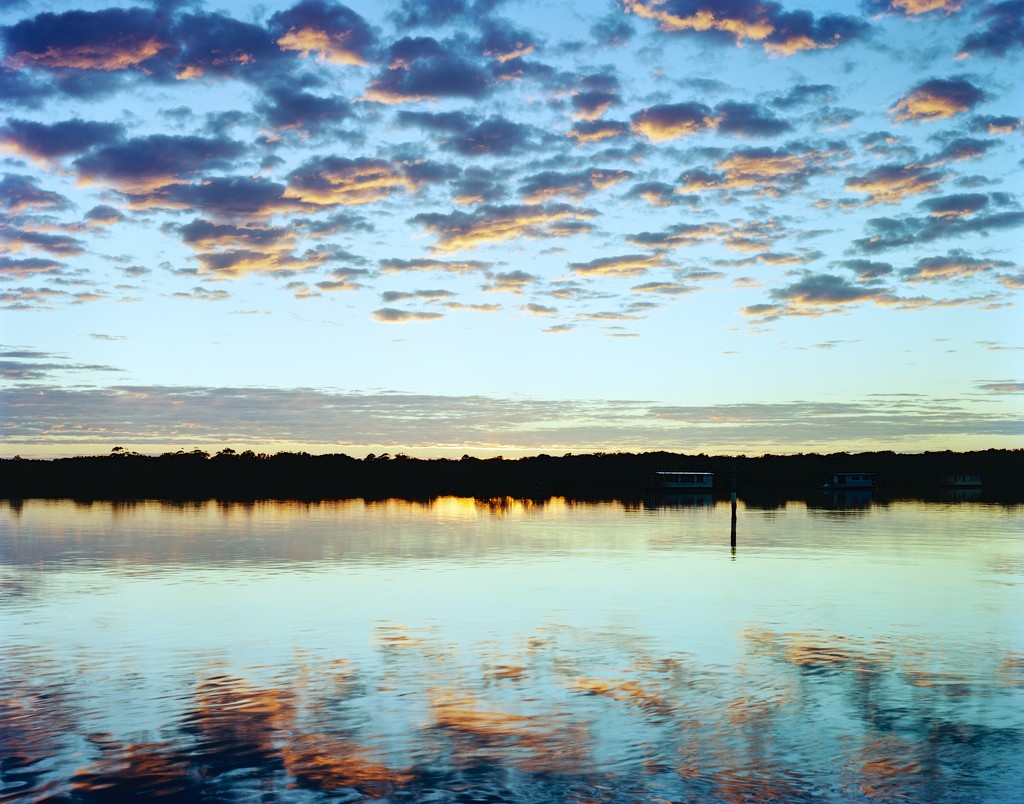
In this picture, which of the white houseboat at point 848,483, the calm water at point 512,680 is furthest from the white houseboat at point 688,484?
the calm water at point 512,680

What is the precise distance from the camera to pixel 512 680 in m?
21.4


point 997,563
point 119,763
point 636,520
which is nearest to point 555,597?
point 119,763

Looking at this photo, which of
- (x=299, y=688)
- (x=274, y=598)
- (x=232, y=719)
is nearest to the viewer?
(x=232, y=719)

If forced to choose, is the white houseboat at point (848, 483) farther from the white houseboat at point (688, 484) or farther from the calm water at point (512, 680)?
the calm water at point (512, 680)

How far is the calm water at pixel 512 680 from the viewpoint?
14.8 meters

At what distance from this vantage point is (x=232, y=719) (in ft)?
59.1

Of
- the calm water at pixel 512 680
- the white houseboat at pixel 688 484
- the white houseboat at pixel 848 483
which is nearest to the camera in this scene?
the calm water at pixel 512 680

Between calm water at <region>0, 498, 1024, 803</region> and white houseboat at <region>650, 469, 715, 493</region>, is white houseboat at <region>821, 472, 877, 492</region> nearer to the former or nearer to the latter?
white houseboat at <region>650, 469, 715, 493</region>

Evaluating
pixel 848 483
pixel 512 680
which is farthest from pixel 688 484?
pixel 512 680

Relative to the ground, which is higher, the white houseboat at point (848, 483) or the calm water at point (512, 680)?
the white houseboat at point (848, 483)

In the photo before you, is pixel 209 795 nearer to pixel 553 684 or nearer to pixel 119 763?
pixel 119 763

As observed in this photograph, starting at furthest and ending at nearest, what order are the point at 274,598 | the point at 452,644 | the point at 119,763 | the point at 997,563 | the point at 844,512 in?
1. the point at 844,512
2. the point at 997,563
3. the point at 274,598
4. the point at 452,644
5. the point at 119,763

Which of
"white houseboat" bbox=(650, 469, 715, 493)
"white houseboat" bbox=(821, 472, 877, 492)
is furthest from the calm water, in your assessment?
"white houseboat" bbox=(821, 472, 877, 492)

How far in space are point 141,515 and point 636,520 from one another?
142ft
